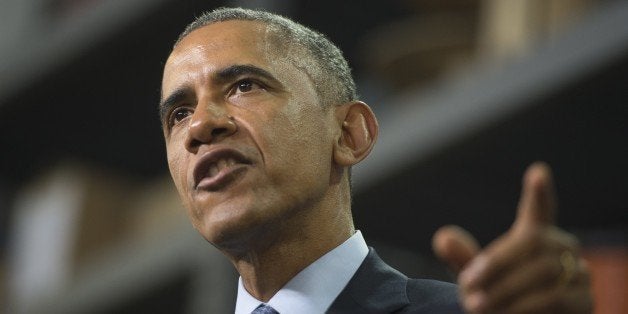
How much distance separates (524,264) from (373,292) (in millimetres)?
547

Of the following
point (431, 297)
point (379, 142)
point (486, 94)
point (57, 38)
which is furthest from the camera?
point (57, 38)

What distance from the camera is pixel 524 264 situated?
Result: 1.15m

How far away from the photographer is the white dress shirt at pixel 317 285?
5.51ft

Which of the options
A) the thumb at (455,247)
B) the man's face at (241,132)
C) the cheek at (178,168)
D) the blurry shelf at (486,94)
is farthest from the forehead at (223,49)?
the blurry shelf at (486,94)

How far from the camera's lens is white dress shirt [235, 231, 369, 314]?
1679 mm

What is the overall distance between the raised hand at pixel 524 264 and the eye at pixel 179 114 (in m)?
0.76

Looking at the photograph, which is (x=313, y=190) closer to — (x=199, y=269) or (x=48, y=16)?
(x=199, y=269)

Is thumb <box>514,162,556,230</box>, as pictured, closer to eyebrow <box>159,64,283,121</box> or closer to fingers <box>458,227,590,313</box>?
fingers <box>458,227,590,313</box>

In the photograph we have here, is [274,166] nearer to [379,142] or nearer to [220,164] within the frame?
[220,164]

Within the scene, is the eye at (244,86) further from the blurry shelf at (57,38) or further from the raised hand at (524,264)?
the blurry shelf at (57,38)

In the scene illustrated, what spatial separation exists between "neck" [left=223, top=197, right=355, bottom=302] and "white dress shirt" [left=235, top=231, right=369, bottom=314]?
1 cm

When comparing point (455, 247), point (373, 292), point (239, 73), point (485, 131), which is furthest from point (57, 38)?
point (455, 247)

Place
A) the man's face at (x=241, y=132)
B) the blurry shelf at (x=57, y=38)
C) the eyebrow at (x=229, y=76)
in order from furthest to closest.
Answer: the blurry shelf at (x=57, y=38), the eyebrow at (x=229, y=76), the man's face at (x=241, y=132)

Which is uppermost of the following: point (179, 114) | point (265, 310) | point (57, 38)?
point (179, 114)
